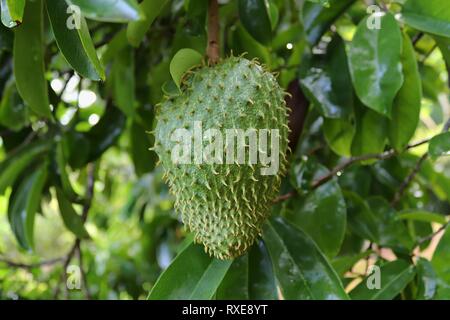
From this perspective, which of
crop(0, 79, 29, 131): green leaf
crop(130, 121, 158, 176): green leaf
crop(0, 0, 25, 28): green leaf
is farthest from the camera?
Result: crop(130, 121, 158, 176): green leaf

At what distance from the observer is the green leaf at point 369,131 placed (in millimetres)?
1209

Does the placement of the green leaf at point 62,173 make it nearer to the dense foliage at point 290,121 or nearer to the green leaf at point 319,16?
the dense foliage at point 290,121

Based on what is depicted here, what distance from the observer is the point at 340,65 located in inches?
48.8

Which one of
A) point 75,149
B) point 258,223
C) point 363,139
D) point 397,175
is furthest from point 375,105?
point 75,149

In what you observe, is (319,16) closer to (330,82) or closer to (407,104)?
(330,82)

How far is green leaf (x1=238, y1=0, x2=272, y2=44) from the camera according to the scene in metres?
1.10

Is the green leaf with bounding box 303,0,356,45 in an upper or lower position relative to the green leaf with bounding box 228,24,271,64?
upper

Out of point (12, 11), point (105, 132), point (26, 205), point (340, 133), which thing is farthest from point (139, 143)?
point (12, 11)

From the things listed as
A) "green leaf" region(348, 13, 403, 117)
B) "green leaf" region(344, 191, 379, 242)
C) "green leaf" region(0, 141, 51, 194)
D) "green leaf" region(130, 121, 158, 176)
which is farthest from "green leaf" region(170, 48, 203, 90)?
"green leaf" region(130, 121, 158, 176)

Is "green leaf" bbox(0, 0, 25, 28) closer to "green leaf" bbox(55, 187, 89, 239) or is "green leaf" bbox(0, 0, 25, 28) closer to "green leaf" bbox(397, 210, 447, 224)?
"green leaf" bbox(55, 187, 89, 239)

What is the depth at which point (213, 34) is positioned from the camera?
1.03 m

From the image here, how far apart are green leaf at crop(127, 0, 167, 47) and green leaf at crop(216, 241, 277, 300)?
46cm

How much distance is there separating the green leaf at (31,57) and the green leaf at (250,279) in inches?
19.1

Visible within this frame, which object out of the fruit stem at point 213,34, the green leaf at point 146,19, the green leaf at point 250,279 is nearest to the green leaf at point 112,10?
the green leaf at point 146,19
